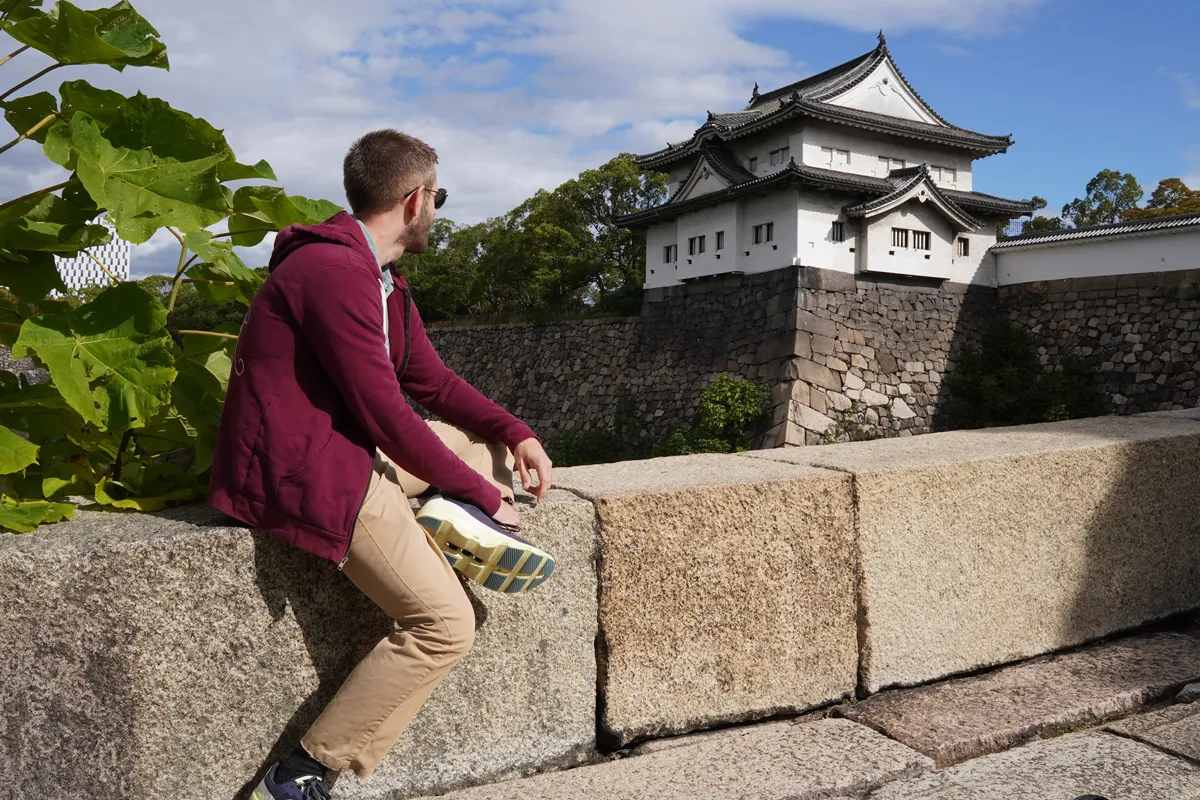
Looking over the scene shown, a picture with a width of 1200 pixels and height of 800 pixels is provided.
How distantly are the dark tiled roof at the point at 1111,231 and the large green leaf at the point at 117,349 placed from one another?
16589mm

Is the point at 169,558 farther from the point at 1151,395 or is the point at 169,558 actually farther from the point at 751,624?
the point at 1151,395

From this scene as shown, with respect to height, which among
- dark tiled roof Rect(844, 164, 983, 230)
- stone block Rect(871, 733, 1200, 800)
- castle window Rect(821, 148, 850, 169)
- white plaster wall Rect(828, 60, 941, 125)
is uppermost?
white plaster wall Rect(828, 60, 941, 125)

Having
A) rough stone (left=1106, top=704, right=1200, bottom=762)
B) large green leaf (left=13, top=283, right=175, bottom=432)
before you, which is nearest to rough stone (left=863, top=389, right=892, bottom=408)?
rough stone (left=1106, top=704, right=1200, bottom=762)

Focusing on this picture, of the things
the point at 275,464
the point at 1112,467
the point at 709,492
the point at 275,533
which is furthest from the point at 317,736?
the point at 1112,467

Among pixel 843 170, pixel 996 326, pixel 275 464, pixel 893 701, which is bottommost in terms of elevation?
pixel 893 701

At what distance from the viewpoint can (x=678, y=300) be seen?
18703 mm

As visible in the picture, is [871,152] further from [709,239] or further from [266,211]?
[266,211]

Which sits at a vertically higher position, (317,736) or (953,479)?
(953,479)

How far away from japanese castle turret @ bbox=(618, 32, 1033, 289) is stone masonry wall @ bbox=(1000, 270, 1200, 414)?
186cm

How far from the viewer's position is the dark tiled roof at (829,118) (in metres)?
16.5

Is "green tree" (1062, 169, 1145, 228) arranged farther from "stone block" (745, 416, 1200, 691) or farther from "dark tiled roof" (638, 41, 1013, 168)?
"stone block" (745, 416, 1200, 691)

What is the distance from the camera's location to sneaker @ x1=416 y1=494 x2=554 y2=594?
65.3 inches

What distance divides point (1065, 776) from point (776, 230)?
1542 cm

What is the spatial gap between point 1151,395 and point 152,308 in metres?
16.5
